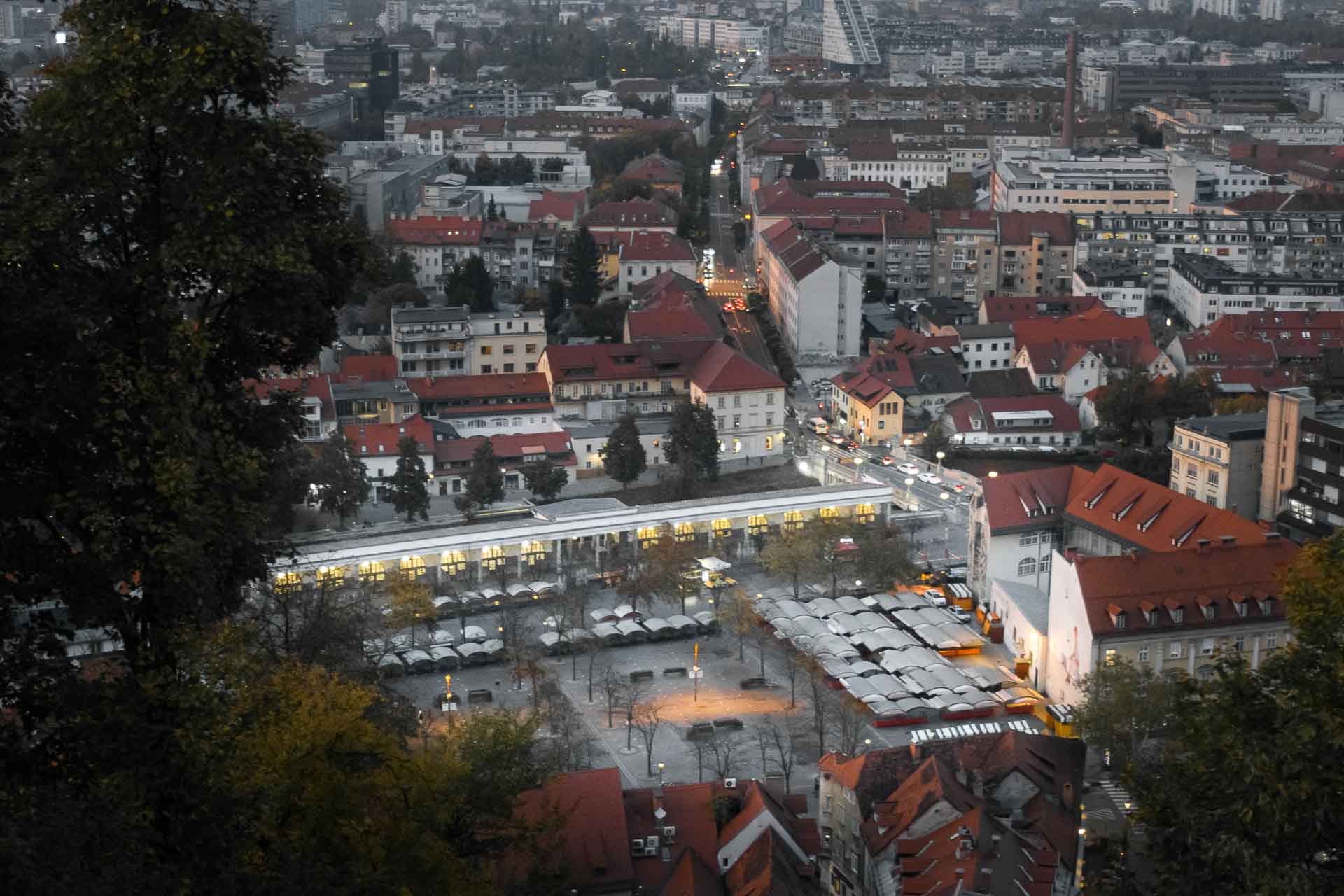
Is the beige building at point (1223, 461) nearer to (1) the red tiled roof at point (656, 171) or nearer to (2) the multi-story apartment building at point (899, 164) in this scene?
(1) the red tiled roof at point (656, 171)

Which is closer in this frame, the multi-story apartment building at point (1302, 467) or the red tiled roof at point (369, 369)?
the multi-story apartment building at point (1302, 467)

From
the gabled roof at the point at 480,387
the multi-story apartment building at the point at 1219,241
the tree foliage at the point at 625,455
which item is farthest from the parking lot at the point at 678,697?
the multi-story apartment building at the point at 1219,241

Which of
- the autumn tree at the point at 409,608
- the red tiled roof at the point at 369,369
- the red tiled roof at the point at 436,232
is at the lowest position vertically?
the autumn tree at the point at 409,608

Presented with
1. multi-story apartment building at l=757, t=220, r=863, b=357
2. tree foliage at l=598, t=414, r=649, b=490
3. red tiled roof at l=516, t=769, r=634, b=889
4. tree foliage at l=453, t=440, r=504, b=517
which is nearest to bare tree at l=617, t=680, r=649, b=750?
red tiled roof at l=516, t=769, r=634, b=889

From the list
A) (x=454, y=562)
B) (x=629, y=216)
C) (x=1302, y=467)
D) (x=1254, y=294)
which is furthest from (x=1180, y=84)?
(x=454, y=562)

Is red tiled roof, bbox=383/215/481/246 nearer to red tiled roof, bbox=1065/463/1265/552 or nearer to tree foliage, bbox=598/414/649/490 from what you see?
tree foliage, bbox=598/414/649/490

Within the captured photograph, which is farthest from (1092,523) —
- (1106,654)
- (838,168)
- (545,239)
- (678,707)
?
(838,168)
